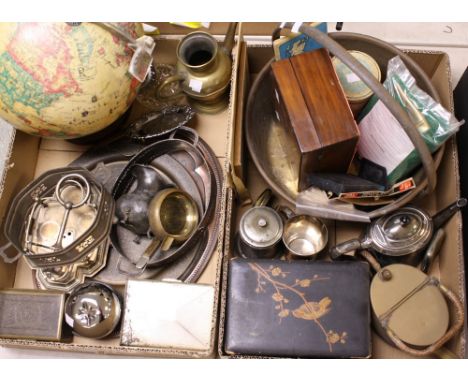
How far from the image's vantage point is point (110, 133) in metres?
1.54

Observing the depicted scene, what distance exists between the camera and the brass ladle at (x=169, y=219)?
133cm

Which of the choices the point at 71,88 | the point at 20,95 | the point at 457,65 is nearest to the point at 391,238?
the point at 457,65

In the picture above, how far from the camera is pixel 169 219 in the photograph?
4.44 feet

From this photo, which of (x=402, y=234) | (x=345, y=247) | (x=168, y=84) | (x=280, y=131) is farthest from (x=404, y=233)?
(x=168, y=84)

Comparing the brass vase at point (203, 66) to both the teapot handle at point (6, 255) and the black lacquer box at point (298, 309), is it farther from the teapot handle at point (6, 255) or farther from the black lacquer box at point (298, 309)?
the teapot handle at point (6, 255)

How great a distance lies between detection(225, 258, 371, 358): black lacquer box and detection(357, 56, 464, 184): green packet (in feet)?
1.00

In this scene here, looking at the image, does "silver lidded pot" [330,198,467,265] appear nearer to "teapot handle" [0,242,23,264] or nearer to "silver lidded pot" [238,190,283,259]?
"silver lidded pot" [238,190,283,259]

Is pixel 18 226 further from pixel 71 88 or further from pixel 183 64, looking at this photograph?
pixel 183 64

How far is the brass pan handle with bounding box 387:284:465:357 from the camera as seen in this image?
45.8 inches

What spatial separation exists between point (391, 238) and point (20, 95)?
3.40 ft

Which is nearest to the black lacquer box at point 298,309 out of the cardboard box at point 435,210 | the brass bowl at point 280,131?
the cardboard box at point 435,210

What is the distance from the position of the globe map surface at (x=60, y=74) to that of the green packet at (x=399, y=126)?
0.69 m

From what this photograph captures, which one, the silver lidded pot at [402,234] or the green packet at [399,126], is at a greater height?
the green packet at [399,126]

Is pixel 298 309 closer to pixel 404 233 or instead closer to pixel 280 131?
pixel 404 233
